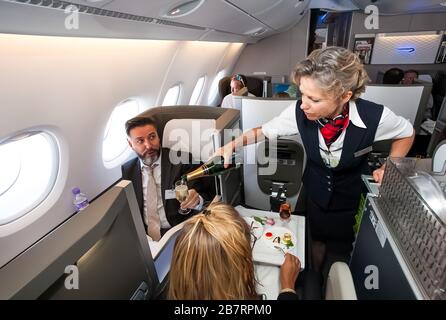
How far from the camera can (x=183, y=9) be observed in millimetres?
1824

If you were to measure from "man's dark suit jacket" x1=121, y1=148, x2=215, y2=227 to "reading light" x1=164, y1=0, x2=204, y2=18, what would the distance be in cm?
116

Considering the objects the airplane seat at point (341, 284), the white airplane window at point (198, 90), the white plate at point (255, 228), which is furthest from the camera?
the white airplane window at point (198, 90)

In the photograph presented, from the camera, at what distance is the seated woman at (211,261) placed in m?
1.01

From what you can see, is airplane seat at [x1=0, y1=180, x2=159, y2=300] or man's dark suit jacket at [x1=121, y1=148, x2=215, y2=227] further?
man's dark suit jacket at [x1=121, y1=148, x2=215, y2=227]

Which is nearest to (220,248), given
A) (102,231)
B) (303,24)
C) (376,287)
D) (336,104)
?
(102,231)

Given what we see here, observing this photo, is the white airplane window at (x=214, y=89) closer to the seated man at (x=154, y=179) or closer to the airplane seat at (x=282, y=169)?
the airplane seat at (x=282, y=169)

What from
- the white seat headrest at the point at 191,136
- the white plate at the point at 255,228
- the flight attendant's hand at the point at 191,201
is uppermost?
the white seat headrest at the point at 191,136

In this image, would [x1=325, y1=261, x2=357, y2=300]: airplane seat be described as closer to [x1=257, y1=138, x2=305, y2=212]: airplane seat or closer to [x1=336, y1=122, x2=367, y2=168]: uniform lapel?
[x1=336, y1=122, x2=367, y2=168]: uniform lapel

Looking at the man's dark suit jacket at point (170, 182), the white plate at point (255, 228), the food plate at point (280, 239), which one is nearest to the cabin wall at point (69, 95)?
the man's dark suit jacket at point (170, 182)

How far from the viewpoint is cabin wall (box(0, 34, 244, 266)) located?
1.69 metres

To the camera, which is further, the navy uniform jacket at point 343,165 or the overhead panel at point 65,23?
the navy uniform jacket at point 343,165

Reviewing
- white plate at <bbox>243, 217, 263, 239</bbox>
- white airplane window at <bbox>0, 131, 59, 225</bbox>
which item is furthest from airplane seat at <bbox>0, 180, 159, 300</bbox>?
white airplane window at <bbox>0, 131, 59, 225</bbox>

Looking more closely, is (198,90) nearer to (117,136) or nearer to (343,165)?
(117,136)

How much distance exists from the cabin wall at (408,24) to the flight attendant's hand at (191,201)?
5774mm
